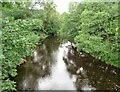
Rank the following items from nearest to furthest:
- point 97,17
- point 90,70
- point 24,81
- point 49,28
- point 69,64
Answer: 1. point 24,81
2. point 90,70
3. point 97,17
4. point 69,64
5. point 49,28

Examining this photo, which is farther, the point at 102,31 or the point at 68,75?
the point at 102,31

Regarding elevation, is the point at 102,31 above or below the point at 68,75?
above

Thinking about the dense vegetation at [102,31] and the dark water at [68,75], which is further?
the dense vegetation at [102,31]

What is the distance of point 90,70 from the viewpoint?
22.2m

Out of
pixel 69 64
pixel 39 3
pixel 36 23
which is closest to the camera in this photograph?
pixel 36 23

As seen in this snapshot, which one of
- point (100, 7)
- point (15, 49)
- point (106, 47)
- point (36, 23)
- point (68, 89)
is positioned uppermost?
point (100, 7)

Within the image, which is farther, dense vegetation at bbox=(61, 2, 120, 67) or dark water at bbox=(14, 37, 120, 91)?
dense vegetation at bbox=(61, 2, 120, 67)

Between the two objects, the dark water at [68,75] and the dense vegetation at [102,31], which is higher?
the dense vegetation at [102,31]

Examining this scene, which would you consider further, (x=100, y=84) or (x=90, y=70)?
(x=90, y=70)

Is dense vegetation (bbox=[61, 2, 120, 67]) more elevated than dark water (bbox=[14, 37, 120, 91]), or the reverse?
dense vegetation (bbox=[61, 2, 120, 67])

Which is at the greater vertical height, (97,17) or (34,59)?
(97,17)

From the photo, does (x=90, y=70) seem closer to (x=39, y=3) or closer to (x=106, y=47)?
(x=106, y=47)

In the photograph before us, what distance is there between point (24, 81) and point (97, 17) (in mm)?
10615

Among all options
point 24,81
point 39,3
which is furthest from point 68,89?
point 39,3
